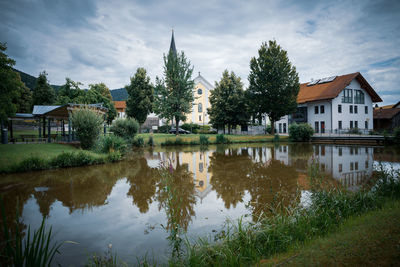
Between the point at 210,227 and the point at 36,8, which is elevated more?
the point at 36,8

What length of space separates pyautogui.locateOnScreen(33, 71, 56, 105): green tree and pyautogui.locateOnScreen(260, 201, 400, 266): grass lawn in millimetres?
52255

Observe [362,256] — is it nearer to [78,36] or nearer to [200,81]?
[78,36]

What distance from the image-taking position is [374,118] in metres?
38.8

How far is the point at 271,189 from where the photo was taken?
4.25 meters

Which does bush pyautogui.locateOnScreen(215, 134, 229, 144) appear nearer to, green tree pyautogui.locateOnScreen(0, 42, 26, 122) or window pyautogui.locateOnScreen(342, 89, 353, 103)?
green tree pyautogui.locateOnScreen(0, 42, 26, 122)

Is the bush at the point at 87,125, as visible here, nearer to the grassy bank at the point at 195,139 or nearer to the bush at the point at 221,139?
the grassy bank at the point at 195,139

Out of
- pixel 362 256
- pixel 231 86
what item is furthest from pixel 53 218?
pixel 231 86

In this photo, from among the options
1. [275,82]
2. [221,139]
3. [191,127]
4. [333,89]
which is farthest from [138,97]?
[333,89]

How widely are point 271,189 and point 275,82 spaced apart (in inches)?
1113

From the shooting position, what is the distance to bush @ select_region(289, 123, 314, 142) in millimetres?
27656

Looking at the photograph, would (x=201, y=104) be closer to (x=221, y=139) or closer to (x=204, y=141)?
(x=221, y=139)

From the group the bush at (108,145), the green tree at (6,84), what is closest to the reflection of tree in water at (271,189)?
the bush at (108,145)

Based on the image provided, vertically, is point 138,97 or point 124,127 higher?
point 138,97

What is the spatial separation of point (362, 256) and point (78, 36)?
1047 inches
